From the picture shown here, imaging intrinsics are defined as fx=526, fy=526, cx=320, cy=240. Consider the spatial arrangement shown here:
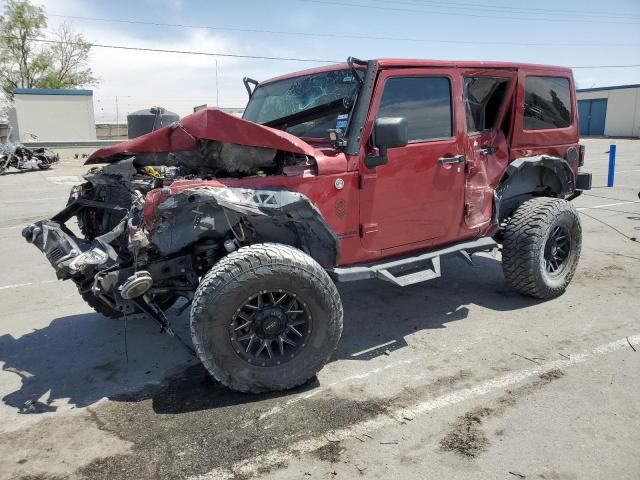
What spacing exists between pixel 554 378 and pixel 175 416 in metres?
2.58

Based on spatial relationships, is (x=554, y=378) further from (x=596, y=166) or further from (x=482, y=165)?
(x=596, y=166)

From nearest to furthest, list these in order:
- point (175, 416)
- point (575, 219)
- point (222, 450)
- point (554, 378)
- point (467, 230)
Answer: point (222, 450) → point (175, 416) → point (554, 378) → point (467, 230) → point (575, 219)

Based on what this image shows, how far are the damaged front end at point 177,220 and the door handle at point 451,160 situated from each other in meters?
1.27

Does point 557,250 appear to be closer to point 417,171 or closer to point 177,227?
point 417,171

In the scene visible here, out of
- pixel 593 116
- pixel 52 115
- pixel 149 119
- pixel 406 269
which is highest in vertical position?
pixel 593 116

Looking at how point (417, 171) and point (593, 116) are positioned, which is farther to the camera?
point (593, 116)

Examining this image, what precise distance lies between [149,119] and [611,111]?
45.2 meters

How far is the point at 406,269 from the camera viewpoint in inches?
171

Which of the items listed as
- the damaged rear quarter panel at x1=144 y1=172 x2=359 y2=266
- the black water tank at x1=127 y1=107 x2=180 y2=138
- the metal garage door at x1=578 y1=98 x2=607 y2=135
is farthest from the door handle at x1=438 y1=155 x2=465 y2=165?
the metal garage door at x1=578 y1=98 x2=607 y2=135

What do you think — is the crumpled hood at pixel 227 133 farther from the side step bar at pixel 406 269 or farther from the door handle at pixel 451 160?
the door handle at pixel 451 160

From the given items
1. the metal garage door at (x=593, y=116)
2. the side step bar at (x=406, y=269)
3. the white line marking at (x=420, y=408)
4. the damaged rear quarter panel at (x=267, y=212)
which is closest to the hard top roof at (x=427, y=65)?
the damaged rear quarter panel at (x=267, y=212)

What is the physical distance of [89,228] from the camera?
15.0ft

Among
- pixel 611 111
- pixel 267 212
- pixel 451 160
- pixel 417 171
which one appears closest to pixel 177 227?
pixel 267 212

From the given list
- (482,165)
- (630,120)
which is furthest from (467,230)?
(630,120)
